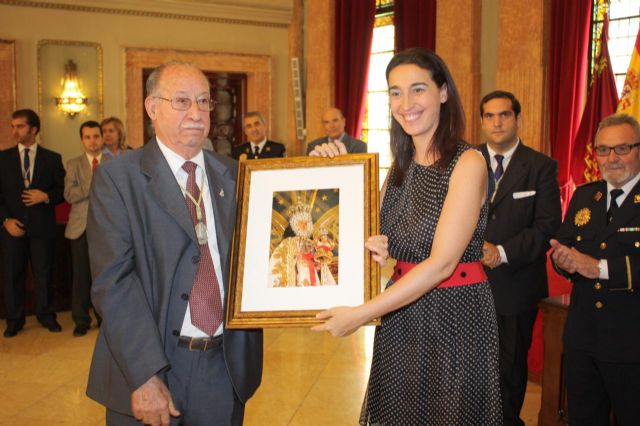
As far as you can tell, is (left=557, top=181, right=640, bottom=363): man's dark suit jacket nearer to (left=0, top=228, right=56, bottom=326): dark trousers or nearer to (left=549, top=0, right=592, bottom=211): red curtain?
(left=549, top=0, right=592, bottom=211): red curtain

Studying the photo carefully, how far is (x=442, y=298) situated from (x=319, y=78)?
9.09 meters

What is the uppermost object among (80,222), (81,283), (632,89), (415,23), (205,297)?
(415,23)

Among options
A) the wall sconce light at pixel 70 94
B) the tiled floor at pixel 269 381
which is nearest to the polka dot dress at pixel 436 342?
the tiled floor at pixel 269 381

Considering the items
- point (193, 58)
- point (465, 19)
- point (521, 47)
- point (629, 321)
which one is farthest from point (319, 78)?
point (629, 321)

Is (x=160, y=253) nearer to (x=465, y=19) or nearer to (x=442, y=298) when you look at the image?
(x=442, y=298)

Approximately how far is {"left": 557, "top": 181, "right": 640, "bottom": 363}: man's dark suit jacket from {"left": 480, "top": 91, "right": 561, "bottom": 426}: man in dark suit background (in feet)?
1.63

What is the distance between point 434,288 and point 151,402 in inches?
35.1

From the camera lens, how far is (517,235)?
355 cm

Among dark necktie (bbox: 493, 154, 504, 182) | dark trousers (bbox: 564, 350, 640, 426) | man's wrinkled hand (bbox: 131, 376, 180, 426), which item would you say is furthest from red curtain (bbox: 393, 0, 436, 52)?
man's wrinkled hand (bbox: 131, 376, 180, 426)

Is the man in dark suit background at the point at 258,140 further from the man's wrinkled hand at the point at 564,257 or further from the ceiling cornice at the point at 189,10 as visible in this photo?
the man's wrinkled hand at the point at 564,257

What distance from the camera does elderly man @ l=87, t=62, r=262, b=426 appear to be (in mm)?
1977

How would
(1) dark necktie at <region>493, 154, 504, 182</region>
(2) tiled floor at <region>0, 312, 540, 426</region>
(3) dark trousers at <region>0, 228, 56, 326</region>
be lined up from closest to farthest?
(1) dark necktie at <region>493, 154, 504, 182</region>, (2) tiled floor at <region>0, 312, 540, 426</region>, (3) dark trousers at <region>0, 228, 56, 326</region>

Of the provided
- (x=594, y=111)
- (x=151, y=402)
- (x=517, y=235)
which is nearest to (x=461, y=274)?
(x=151, y=402)

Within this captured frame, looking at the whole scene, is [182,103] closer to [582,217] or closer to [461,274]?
[461,274]
